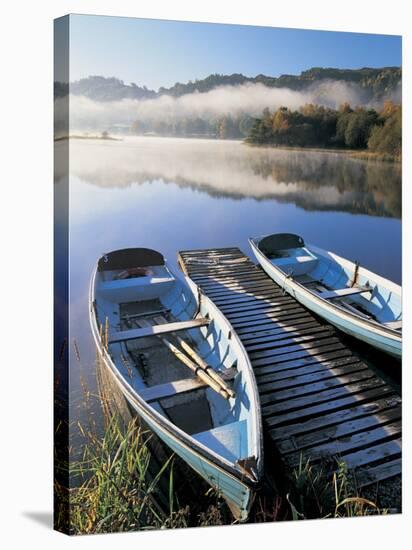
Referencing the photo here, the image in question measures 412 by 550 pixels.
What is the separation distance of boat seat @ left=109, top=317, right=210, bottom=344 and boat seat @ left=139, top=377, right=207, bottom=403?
56 centimetres

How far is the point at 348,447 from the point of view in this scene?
334cm

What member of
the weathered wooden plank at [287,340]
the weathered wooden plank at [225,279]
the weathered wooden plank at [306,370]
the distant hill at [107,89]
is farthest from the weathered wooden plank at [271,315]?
the distant hill at [107,89]

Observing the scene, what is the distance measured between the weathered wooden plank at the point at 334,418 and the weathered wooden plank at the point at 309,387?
234mm

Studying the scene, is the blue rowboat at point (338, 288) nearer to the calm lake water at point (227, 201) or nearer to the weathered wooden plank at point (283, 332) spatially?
the weathered wooden plank at point (283, 332)

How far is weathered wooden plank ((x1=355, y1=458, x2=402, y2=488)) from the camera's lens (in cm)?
316

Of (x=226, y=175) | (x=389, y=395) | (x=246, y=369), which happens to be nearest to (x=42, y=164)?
(x=226, y=175)

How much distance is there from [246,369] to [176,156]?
1.50m

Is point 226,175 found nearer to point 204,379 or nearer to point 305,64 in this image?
point 305,64

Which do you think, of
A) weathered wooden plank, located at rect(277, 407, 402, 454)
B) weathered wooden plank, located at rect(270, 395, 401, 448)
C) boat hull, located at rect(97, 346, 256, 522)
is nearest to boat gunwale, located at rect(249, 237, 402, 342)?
weathered wooden plank, located at rect(270, 395, 401, 448)

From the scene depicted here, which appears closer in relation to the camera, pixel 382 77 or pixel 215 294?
pixel 382 77

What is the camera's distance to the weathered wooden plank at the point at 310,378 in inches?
154

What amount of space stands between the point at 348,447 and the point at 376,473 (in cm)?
22

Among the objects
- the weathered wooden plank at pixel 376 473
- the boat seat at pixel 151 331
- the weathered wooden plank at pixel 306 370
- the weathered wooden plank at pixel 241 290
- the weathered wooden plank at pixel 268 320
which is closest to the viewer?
the weathered wooden plank at pixel 376 473

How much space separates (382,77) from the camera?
3.69 m
